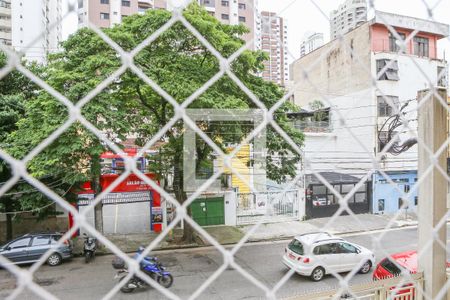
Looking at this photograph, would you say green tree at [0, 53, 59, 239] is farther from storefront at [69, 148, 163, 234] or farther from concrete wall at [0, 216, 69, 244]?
storefront at [69, 148, 163, 234]

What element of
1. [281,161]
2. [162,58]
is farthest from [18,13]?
[281,161]

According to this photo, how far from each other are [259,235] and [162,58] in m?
5.51

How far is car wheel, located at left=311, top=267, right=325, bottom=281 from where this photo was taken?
6340 millimetres

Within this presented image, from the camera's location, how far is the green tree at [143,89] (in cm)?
630

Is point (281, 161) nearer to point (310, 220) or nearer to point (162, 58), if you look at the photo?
point (162, 58)

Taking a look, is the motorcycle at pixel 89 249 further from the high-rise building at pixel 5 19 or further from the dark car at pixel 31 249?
the high-rise building at pixel 5 19

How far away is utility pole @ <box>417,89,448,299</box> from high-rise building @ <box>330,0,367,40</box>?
135cm

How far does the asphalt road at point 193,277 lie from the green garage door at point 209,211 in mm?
2236

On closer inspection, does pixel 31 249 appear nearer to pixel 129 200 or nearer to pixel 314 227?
pixel 129 200

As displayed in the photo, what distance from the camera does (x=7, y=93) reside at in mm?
8633

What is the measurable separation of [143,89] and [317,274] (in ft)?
15.8

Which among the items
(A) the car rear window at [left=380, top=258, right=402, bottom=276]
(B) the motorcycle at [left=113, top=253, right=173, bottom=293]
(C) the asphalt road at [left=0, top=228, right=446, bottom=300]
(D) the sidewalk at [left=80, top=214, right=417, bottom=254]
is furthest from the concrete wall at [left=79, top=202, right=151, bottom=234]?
(A) the car rear window at [left=380, top=258, right=402, bottom=276]

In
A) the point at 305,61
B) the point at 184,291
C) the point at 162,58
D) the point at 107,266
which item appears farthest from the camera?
the point at 305,61

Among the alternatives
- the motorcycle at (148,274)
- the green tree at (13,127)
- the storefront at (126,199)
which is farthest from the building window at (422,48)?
the green tree at (13,127)
